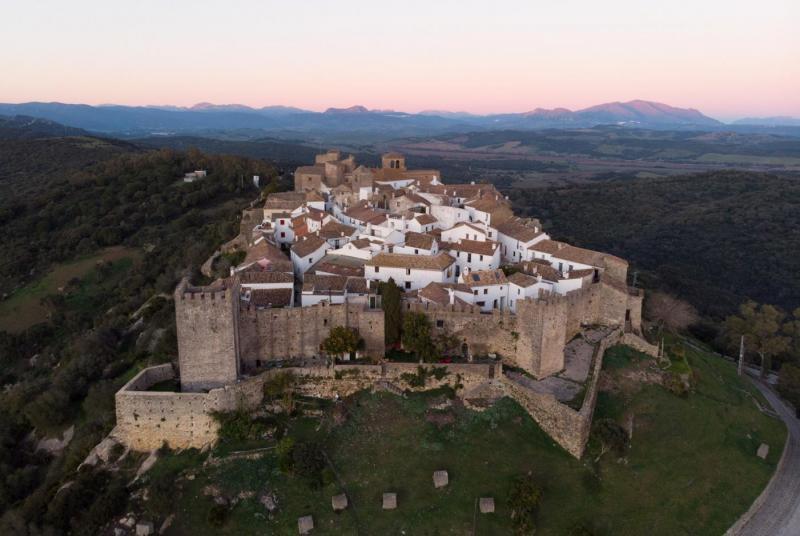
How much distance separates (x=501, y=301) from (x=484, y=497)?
13.1 meters

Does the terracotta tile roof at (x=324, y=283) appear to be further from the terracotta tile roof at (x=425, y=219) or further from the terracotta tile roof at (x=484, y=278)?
the terracotta tile roof at (x=425, y=219)

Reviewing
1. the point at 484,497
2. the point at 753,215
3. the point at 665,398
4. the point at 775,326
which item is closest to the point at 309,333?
the point at 484,497

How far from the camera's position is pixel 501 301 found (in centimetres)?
3331

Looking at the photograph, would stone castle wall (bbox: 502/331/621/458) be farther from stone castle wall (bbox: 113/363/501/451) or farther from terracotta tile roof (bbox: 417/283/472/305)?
stone castle wall (bbox: 113/363/501/451)

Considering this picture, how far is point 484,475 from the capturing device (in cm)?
2336

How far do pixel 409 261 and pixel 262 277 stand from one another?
8594 millimetres

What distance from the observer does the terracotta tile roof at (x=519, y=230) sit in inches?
1601

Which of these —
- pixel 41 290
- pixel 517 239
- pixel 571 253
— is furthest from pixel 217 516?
pixel 41 290

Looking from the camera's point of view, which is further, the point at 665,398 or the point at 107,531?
the point at 665,398

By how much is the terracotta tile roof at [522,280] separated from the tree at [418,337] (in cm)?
704

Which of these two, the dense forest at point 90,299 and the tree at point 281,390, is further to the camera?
the dense forest at point 90,299

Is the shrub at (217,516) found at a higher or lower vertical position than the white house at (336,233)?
lower

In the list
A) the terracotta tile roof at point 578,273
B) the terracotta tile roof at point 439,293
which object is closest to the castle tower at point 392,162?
the terracotta tile roof at point 578,273

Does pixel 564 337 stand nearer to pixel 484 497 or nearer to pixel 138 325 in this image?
pixel 484 497
